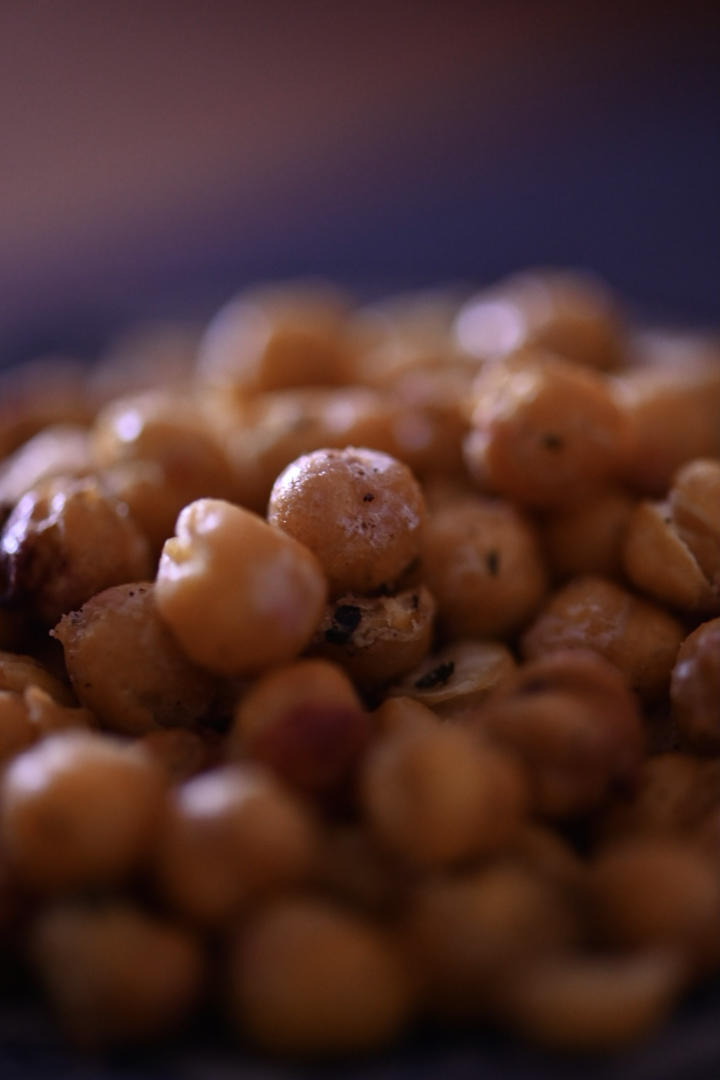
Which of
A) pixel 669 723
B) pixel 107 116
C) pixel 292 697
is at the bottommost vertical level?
pixel 669 723

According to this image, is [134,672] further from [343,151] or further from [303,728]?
[343,151]

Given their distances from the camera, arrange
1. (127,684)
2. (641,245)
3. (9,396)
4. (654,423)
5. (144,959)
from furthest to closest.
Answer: (641,245) → (9,396) → (654,423) → (127,684) → (144,959)

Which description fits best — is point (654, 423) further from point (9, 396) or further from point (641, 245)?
point (641, 245)

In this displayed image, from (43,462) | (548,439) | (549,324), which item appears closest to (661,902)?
(548,439)

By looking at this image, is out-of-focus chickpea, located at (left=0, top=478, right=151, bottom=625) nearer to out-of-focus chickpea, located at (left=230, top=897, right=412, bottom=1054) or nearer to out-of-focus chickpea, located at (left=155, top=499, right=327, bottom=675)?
out-of-focus chickpea, located at (left=155, top=499, right=327, bottom=675)

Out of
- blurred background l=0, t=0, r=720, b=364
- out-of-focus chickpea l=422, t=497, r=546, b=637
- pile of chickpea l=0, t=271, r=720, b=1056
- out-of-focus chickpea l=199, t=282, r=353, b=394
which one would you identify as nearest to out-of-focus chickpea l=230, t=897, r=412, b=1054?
pile of chickpea l=0, t=271, r=720, b=1056

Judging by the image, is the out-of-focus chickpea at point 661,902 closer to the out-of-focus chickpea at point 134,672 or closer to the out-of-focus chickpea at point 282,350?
the out-of-focus chickpea at point 134,672

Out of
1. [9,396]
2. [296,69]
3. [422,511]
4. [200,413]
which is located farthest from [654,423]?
[296,69]
